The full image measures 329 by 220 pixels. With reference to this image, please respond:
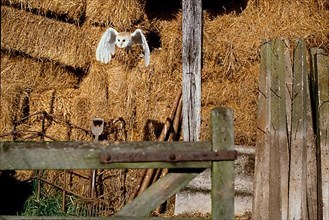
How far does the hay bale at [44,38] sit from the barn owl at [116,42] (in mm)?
598

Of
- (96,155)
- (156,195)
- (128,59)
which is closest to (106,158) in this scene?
(96,155)

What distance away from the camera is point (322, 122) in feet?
15.7

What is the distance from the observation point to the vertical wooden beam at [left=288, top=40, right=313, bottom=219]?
4.69m

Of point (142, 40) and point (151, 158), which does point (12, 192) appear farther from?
point (151, 158)

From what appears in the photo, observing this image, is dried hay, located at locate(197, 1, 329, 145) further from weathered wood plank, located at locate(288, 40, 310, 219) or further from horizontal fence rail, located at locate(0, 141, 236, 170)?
horizontal fence rail, located at locate(0, 141, 236, 170)

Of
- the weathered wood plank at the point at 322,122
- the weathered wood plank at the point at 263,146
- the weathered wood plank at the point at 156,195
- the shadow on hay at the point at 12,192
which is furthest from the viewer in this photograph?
the shadow on hay at the point at 12,192

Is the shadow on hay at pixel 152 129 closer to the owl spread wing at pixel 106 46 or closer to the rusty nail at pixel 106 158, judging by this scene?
the owl spread wing at pixel 106 46

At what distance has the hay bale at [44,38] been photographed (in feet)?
19.1

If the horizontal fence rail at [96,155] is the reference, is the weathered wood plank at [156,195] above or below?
below

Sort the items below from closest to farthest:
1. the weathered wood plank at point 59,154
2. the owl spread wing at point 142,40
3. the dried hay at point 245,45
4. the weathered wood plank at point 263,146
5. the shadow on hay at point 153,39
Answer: the weathered wood plank at point 59,154, the weathered wood plank at point 263,146, the owl spread wing at point 142,40, the dried hay at point 245,45, the shadow on hay at point 153,39

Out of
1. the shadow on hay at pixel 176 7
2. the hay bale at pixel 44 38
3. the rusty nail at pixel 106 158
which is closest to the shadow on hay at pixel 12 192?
the hay bale at pixel 44 38

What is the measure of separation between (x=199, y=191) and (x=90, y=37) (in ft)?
6.88

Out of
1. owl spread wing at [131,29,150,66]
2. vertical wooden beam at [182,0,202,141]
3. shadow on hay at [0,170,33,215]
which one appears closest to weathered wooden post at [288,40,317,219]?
vertical wooden beam at [182,0,202,141]

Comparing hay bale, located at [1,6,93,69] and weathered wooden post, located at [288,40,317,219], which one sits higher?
hay bale, located at [1,6,93,69]
